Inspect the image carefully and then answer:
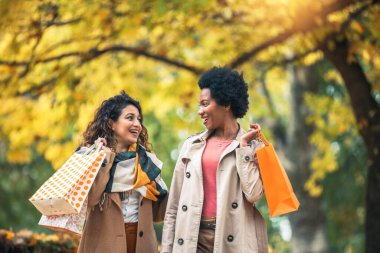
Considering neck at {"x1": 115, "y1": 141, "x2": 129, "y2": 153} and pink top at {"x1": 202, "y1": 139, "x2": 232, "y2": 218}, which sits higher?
neck at {"x1": 115, "y1": 141, "x2": 129, "y2": 153}

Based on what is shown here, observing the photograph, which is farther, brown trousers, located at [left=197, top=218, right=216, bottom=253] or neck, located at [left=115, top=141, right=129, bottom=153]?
neck, located at [left=115, top=141, right=129, bottom=153]

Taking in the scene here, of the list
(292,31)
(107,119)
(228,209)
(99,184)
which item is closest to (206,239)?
(228,209)

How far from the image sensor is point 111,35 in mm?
11875

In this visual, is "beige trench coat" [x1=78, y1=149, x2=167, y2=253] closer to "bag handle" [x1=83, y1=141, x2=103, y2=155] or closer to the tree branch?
"bag handle" [x1=83, y1=141, x2=103, y2=155]

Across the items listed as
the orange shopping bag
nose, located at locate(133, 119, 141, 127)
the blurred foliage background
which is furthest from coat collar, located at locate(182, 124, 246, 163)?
the blurred foliage background

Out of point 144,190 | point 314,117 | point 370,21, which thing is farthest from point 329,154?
point 144,190

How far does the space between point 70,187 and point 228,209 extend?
3.45ft

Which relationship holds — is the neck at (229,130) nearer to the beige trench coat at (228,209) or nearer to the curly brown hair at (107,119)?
the beige trench coat at (228,209)

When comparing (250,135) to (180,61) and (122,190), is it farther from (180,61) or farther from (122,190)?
(180,61)

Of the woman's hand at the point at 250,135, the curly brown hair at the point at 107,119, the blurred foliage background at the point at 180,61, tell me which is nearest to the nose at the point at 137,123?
the curly brown hair at the point at 107,119

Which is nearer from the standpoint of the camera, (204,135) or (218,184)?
(218,184)

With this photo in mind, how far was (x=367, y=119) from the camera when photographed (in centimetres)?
1184

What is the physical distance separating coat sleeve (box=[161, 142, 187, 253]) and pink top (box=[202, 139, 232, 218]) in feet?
0.62

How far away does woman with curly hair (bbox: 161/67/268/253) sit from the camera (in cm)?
554
